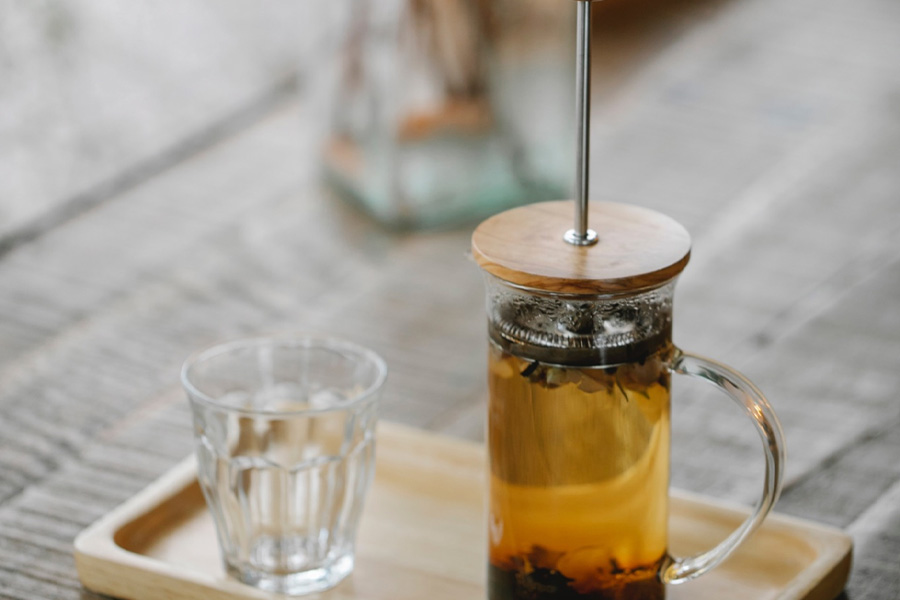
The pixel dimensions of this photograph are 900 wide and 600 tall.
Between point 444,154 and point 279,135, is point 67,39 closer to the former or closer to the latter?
point 279,135

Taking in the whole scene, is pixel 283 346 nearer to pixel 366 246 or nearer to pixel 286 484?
pixel 286 484

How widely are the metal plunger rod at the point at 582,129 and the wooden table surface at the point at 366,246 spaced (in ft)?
0.69

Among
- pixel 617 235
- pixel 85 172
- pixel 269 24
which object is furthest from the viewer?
pixel 269 24

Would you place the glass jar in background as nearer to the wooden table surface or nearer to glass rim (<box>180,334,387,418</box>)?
the wooden table surface

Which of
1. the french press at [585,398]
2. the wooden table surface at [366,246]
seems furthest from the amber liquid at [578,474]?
the wooden table surface at [366,246]

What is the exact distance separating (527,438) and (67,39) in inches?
30.3

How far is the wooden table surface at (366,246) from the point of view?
2.07 feet

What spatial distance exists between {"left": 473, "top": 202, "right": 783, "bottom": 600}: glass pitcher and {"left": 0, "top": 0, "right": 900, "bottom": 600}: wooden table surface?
13 cm

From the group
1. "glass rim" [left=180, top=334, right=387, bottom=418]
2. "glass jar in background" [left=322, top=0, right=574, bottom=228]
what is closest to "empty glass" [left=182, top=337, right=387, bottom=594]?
"glass rim" [left=180, top=334, right=387, bottom=418]

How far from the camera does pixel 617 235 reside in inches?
17.2

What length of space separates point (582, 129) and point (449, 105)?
52cm

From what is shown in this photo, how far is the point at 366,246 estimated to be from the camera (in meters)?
0.89

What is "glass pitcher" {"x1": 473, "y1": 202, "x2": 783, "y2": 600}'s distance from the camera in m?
0.42

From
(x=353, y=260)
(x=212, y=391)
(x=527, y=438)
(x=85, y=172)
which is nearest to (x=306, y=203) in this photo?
(x=353, y=260)
